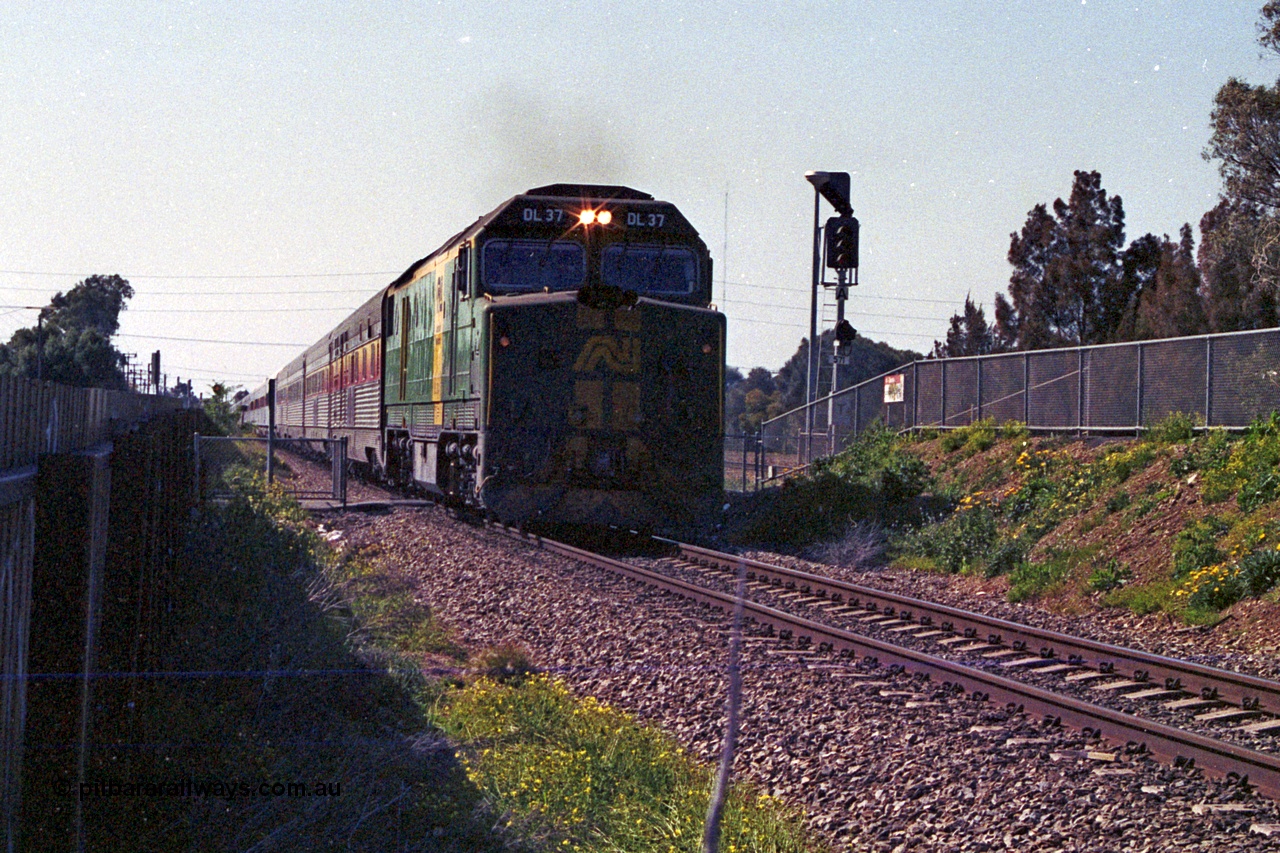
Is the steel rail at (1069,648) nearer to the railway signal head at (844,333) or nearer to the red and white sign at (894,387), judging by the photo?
the railway signal head at (844,333)

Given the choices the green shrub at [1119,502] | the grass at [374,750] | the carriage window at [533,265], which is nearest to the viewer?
the grass at [374,750]

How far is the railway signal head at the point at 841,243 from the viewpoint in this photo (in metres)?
19.7

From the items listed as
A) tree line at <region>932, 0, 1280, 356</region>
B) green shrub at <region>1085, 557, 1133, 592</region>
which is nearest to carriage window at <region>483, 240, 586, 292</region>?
green shrub at <region>1085, 557, 1133, 592</region>

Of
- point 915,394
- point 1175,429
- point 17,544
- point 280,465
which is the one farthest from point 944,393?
point 17,544

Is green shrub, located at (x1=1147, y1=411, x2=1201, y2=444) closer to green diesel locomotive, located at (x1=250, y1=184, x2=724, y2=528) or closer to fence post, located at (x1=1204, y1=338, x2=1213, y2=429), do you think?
fence post, located at (x1=1204, y1=338, x2=1213, y2=429)

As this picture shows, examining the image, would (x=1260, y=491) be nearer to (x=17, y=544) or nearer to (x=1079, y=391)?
(x=1079, y=391)

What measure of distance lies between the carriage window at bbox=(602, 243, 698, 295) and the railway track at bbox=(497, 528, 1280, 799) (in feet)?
13.7

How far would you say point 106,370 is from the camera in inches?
1864

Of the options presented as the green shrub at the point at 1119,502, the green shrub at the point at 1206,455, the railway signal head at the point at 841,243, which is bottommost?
the green shrub at the point at 1119,502

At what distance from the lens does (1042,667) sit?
8.96 meters

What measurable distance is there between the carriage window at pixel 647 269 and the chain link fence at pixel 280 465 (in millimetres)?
5305

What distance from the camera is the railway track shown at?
6383 millimetres

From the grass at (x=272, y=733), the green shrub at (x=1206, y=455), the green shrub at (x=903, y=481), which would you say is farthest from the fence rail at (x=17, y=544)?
the green shrub at (x=903, y=481)

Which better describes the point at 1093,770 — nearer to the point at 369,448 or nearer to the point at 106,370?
the point at 369,448
